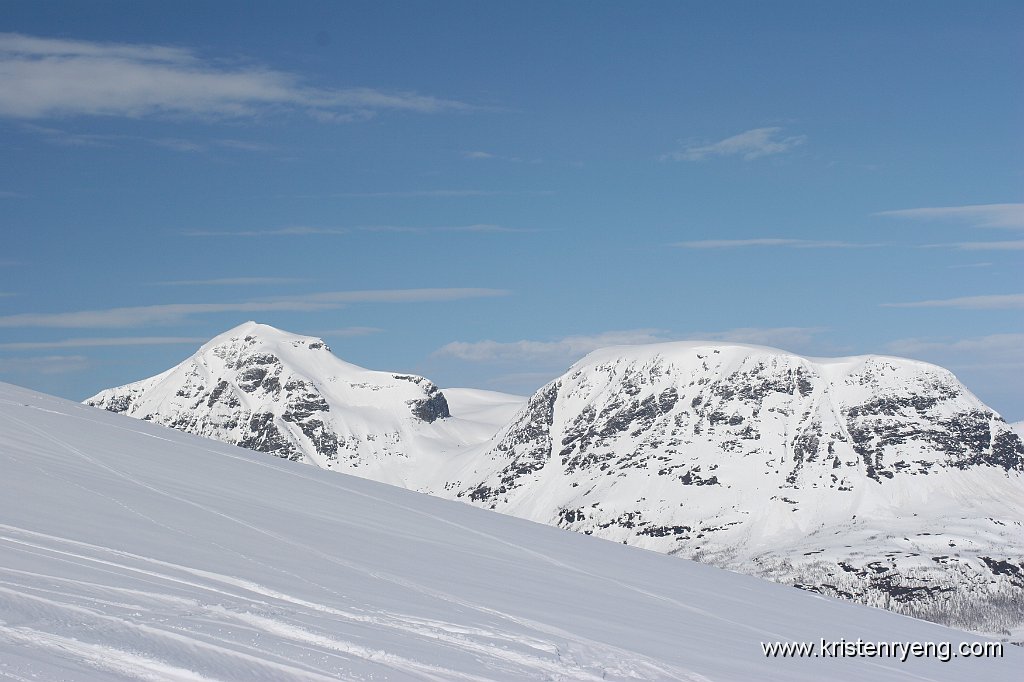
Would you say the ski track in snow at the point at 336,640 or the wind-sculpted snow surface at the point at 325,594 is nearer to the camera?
the ski track in snow at the point at 336,640

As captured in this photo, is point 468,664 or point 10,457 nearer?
point 468,664

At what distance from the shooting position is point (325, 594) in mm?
12781

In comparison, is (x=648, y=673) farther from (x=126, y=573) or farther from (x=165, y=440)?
(x=165, y=440)

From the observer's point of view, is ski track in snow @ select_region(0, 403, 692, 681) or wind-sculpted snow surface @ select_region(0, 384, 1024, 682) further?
wind-sculpted snow surface @ select_region(0, 384, 1024, 682)

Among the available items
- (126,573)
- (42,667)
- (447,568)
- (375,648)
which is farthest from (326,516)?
(42,667)

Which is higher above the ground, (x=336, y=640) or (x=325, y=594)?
(x=325, y=594)

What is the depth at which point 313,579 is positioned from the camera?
1346 centimetres

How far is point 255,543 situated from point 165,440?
10.7 meters

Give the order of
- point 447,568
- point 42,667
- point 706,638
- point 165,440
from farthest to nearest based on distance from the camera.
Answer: point 165,440 < point 447,568 < point 706,638 < point 42,667

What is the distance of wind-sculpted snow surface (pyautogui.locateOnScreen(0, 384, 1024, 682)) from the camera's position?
32.7 feet

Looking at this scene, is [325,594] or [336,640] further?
[325,594]

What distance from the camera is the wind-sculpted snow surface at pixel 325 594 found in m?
9.95

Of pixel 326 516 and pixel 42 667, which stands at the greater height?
pixel 326 516

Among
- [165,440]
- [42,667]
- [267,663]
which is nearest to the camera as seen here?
[42,667]
